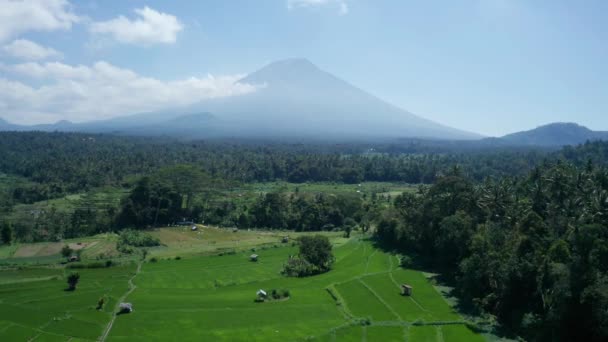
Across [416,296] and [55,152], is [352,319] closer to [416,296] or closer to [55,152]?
[416,296]

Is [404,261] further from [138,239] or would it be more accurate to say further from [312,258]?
[138,239]

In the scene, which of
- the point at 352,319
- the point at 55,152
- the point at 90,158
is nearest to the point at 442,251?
the point at 352,319

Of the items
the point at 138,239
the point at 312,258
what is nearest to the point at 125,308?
the point at 312,258

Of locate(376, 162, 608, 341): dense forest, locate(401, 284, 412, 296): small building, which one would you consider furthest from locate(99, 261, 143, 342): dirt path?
locate(376, 162, 608, 341): dense forest

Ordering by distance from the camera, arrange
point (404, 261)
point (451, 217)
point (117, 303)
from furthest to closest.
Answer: point (404, 261) → point (451, 217) → point (117, 303)

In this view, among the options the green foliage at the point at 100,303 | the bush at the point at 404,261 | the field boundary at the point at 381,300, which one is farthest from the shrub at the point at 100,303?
the bush at the point at 404,261

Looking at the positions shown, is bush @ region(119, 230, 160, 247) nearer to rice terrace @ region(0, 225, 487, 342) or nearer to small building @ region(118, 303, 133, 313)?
rice terrace @ region(0, 225, 487, 342)

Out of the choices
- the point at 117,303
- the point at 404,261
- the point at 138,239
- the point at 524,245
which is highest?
the point at 524,245
